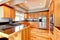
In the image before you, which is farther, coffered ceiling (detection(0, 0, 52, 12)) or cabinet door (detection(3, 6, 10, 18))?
coffered ceiling (detection(0, 0, 52, 12))

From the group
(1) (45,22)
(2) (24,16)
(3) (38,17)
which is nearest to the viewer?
(1) (45,22)

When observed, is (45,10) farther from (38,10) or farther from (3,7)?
(3,7)

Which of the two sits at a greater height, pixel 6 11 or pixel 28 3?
pixel 28 3

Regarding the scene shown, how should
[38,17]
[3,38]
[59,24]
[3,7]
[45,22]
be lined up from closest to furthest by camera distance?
[3,38]
[59,24]
[3,7]
[45,22]
[38,17]

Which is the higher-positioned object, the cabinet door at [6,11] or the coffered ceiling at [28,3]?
the coffered ceiling at [28,3]

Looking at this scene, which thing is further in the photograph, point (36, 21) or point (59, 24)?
point (36, 21)

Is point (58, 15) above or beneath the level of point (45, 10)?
beneath

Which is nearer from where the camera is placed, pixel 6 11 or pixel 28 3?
pixel 6 11

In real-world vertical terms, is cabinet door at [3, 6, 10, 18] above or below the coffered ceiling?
below

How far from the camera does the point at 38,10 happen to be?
9.16 meters

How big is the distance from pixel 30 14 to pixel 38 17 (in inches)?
48.3

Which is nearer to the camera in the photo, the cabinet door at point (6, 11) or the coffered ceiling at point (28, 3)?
the cabinet door at point (6, 11)

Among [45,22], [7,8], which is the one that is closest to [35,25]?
[45,22]

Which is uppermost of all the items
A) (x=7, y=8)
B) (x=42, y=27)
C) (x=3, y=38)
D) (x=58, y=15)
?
(x=7, y=8)
